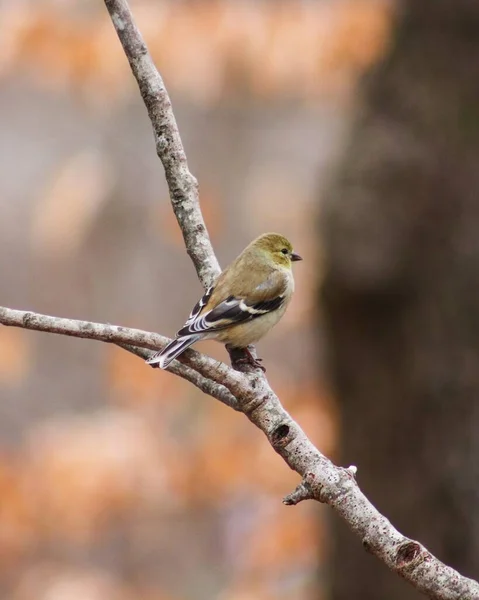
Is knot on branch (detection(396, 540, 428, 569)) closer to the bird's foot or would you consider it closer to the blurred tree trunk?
the bird's foot

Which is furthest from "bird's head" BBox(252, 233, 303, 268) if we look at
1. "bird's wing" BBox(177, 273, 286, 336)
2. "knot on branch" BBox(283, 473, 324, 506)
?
"knot on branch" BBox(283, 473, 324, 506)

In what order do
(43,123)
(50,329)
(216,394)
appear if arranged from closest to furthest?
(50,329) → (216,394) → (43,123)

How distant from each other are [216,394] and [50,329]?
15.3 inches

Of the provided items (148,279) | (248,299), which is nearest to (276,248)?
(248,299)

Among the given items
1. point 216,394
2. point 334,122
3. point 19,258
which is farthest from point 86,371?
point 216,394

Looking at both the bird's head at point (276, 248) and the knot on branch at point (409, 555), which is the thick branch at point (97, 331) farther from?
the bird's head at point (276, 248)

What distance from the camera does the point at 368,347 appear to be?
12.8ft

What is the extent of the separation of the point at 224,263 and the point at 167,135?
5568mm

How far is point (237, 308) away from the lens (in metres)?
2.72

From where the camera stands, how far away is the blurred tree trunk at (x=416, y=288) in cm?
372

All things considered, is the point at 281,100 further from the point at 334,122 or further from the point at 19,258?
the point at 19,258

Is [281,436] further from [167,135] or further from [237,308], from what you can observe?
[237,308]

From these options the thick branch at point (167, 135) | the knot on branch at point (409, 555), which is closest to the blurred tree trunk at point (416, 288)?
the thick branch at point (167, 135)

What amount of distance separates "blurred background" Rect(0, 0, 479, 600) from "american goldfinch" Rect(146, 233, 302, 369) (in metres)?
0.57
